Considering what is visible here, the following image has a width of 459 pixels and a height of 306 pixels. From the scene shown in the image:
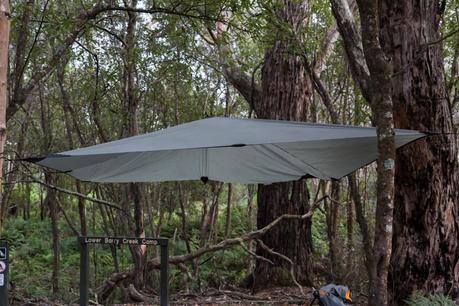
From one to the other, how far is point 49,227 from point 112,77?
881 centimetres

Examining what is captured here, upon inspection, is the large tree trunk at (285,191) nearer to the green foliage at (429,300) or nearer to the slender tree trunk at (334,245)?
the slender tree trunk at (334,245)

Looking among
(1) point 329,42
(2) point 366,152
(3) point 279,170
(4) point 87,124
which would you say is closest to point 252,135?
(3) point 279,170

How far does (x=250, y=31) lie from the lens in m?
4.68

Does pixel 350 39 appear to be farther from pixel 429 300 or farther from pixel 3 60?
pixel 3 60

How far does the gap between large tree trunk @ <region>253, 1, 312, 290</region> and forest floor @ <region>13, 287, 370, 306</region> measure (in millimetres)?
345

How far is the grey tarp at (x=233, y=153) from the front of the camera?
3.50 m

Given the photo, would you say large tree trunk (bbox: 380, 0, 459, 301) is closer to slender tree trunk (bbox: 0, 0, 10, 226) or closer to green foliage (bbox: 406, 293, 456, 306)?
green foliage (bbox: 406, 293, 456, 306)

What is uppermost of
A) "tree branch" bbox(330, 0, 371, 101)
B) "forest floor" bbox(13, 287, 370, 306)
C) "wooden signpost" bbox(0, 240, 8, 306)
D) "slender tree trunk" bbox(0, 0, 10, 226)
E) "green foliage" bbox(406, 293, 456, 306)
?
"tree branch" bbox(330, 0, 371, 101)

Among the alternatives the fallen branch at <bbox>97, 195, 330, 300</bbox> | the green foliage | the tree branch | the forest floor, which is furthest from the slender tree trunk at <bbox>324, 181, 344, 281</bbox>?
the green foliage

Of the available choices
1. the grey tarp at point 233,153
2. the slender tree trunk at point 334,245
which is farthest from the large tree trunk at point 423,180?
the slender tree trunk at point 334,245

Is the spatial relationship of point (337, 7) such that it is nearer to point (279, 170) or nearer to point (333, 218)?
point (279, 170)

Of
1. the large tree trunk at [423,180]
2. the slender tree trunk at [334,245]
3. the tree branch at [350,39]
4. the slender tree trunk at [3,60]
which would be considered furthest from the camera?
the slender tree trunk at [334,245]

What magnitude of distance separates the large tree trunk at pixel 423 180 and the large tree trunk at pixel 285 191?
209 cm

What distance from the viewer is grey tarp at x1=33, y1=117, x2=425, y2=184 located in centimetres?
350
